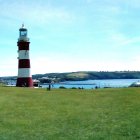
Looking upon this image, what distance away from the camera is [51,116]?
2277cm

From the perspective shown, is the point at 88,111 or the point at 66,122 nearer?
the point at 66,122

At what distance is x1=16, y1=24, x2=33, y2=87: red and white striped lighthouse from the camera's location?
65.2 metres

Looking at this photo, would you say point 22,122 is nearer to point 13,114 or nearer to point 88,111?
point 13,114

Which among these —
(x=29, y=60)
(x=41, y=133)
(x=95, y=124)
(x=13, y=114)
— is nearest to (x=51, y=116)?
A: (x=13, y=114)

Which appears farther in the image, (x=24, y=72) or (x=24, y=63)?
(x=24, y=63)

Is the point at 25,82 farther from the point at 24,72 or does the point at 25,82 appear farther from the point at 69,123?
the point at 69,123

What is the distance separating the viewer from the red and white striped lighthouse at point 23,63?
65.2m

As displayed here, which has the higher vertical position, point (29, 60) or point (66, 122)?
point (29, 60)

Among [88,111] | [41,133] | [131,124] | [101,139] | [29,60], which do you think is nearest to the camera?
[101,139]

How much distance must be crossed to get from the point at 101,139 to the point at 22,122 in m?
5.40

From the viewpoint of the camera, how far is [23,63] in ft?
215

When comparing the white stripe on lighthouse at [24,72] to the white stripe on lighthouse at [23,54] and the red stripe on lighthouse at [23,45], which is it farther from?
the red stripe on lighthouse at [23,45]

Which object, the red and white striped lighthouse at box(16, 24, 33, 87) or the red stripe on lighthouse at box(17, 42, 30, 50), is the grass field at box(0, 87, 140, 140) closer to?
the red and white striped lighthouse at box(16, 24, 33, 87)

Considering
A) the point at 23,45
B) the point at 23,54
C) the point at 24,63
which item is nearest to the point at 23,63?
the point at 24,63
